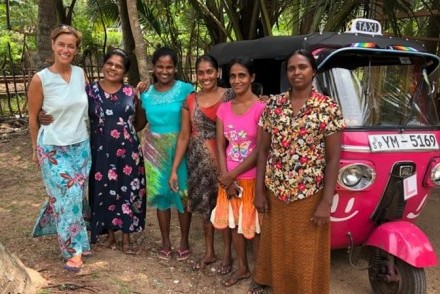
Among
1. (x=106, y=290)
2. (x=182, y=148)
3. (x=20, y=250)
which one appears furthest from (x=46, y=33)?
(x=106, y=290)

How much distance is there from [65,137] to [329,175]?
1.92 metres

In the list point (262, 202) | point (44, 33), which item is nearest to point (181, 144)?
point (262, 202)

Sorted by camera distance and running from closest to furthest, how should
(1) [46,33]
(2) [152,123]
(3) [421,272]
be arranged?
(3) [421,272]
(2) [152,123]
(1) [46,33]

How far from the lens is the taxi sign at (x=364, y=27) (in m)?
3.33

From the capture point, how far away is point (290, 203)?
2.68 meters

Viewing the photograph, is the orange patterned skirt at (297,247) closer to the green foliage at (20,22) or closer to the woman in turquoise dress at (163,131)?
the woman in turquoise dress at (163,131)

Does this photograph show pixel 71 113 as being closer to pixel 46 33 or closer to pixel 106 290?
pixel 106 290

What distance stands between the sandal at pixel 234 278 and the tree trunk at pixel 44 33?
544 centimetres

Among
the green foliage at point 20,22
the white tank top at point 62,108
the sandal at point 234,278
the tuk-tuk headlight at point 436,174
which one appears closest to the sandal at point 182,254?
the sandal at point 234,278

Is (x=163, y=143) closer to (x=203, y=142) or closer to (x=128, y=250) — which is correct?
(x=203, y=142)

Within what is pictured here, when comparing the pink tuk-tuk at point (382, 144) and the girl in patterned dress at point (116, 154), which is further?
the girl in patterned dress at point (116, 154)

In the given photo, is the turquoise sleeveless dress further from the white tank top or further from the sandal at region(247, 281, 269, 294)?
the sandal at region(247, 281, 269, 294)

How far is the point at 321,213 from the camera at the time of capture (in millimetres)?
2604

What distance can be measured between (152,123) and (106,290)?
129 centimetres
